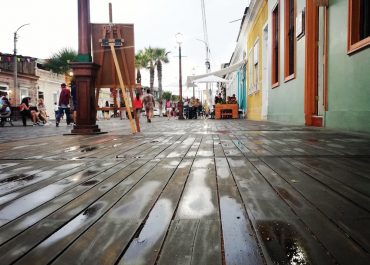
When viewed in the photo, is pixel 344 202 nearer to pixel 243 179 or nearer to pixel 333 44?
pixel 243 179

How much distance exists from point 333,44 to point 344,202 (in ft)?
16.0

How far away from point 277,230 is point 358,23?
181 inches

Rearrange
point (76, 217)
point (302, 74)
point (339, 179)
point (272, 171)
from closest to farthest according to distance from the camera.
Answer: point (76, 217) < point (339, 179) < point (272, 171) < point (302, 74)

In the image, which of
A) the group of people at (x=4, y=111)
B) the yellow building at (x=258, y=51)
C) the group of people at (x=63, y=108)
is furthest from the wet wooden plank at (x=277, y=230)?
the group of people at (x=4, y=111)

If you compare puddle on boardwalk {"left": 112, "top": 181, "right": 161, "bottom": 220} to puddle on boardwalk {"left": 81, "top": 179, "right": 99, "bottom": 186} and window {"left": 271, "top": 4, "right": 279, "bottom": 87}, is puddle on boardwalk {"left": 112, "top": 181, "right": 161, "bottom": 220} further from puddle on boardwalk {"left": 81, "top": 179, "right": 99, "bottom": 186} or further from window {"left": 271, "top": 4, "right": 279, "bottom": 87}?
window {"left": 271, "top": 4, "right": 279, "bottom": 87}

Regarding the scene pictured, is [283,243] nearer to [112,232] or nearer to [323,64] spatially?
[112,232]

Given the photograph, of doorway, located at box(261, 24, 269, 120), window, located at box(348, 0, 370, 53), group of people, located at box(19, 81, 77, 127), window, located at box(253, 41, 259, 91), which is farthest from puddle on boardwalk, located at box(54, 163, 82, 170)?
window, located at box(253, 41, 259, 91)

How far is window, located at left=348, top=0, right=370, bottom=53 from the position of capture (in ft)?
14.9

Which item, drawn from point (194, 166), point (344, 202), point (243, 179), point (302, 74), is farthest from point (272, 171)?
point (302, 74)

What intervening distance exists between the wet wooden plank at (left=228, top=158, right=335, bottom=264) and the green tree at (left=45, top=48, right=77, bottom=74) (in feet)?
105

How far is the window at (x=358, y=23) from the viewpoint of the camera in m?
4.53

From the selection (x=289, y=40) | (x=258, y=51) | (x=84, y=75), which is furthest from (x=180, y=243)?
(x=258, y=51)

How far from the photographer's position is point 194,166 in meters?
2.35

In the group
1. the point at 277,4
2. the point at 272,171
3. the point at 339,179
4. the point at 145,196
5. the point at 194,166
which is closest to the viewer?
the point at 145,196
